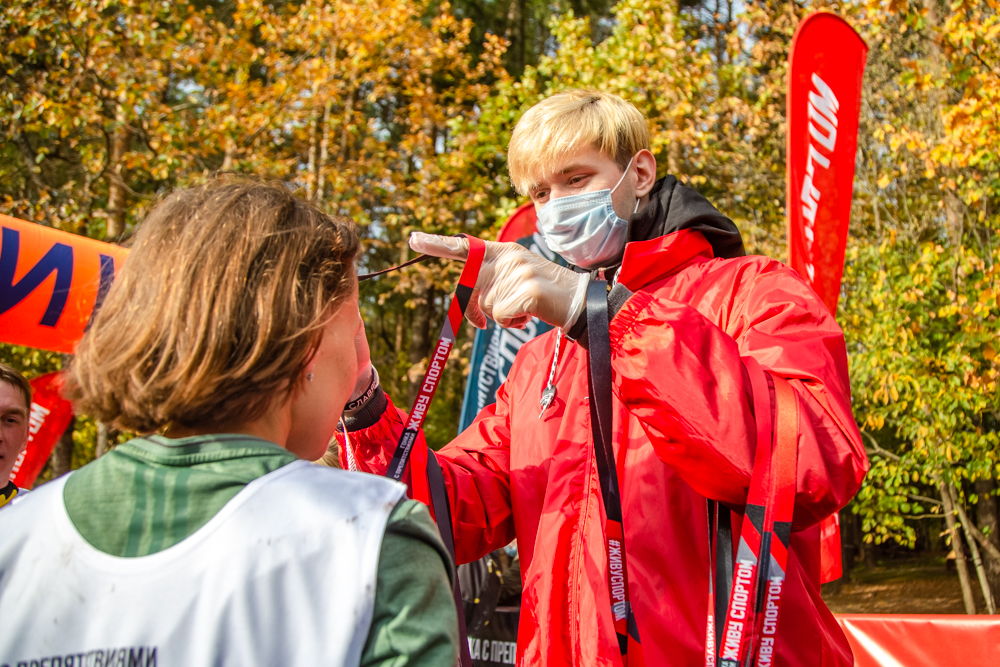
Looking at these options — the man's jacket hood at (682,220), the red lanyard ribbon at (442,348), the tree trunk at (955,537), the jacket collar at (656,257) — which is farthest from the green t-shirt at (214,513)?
the tree trunk at (955,537)

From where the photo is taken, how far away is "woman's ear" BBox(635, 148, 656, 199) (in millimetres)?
2129

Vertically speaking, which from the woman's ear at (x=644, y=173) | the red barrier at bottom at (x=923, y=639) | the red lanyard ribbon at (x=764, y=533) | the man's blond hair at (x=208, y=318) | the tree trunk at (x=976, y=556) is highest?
the woman's ear at (x=644, y=173)

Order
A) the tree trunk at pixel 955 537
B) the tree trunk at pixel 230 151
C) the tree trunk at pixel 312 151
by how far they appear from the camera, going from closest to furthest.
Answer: the tree trunk at pixel 955 537
the tree trunk at pixel 230 151
the tree trunk at pixel 312 151

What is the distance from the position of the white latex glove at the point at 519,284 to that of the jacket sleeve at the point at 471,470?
19.6 inches

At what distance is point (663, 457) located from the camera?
4.70 feet

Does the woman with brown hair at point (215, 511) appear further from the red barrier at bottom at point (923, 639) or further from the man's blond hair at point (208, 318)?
the red barrier at bottom at point (923, 639)

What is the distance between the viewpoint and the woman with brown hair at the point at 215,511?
0.85 metres

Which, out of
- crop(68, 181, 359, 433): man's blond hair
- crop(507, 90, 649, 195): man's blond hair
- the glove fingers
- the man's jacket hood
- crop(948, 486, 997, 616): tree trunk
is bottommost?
crop(948, 486, 997, 616): tree trunk

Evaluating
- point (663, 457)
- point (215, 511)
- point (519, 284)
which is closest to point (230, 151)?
point (519, 284)

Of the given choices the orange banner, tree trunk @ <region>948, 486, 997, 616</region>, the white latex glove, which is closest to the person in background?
the orange banner

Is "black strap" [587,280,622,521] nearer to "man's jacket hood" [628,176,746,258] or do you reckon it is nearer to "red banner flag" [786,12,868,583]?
"man's jacket hood" [628,176,746,258]

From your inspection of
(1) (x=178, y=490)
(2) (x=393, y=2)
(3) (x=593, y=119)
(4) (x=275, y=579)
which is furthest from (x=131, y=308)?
(2) (x=393, y=2)

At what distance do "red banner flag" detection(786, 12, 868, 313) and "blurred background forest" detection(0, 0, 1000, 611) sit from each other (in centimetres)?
209

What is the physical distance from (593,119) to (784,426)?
3.42 ft
